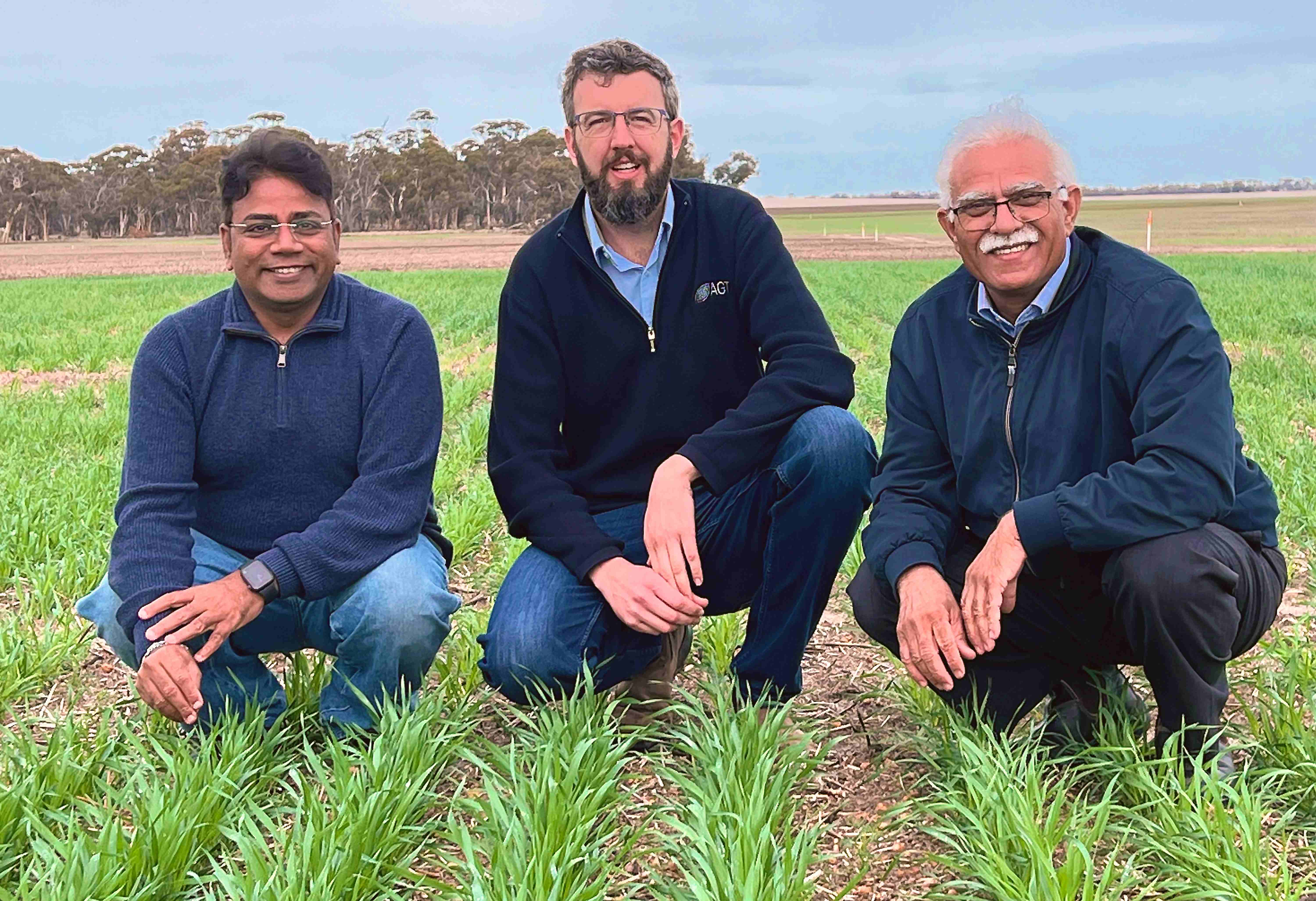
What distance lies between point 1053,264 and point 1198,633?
921 mm

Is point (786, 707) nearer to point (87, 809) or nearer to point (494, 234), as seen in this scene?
point (87, 809)

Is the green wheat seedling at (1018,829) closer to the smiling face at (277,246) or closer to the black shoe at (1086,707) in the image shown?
the black shoe at (1086,707)

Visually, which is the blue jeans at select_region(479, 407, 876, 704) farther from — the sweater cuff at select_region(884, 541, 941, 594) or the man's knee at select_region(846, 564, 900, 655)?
the sweater cuff at select_region(884, 541, 941, 594)

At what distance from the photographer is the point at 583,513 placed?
326 cm

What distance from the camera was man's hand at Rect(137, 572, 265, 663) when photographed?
2.83 m

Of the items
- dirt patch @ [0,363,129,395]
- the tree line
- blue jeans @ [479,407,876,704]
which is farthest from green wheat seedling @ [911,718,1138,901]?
the tree line

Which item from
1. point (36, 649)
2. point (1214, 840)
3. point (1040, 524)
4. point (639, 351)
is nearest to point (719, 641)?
point (639, 351)

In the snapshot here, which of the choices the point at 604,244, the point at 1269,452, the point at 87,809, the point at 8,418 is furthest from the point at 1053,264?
the point at 8,418

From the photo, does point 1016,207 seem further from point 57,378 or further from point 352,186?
point 352,186

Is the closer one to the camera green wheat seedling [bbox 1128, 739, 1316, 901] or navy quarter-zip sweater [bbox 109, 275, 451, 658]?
green wheat seedling [bbox 1128, 739, 1316, 901]

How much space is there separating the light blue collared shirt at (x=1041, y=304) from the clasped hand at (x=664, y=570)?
84cm

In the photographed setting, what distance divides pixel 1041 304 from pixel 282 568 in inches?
76.5

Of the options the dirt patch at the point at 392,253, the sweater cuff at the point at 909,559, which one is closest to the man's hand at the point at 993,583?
the sweater cuff at the point at 909,559

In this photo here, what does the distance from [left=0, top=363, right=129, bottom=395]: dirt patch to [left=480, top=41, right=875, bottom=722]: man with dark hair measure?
8212 mm
